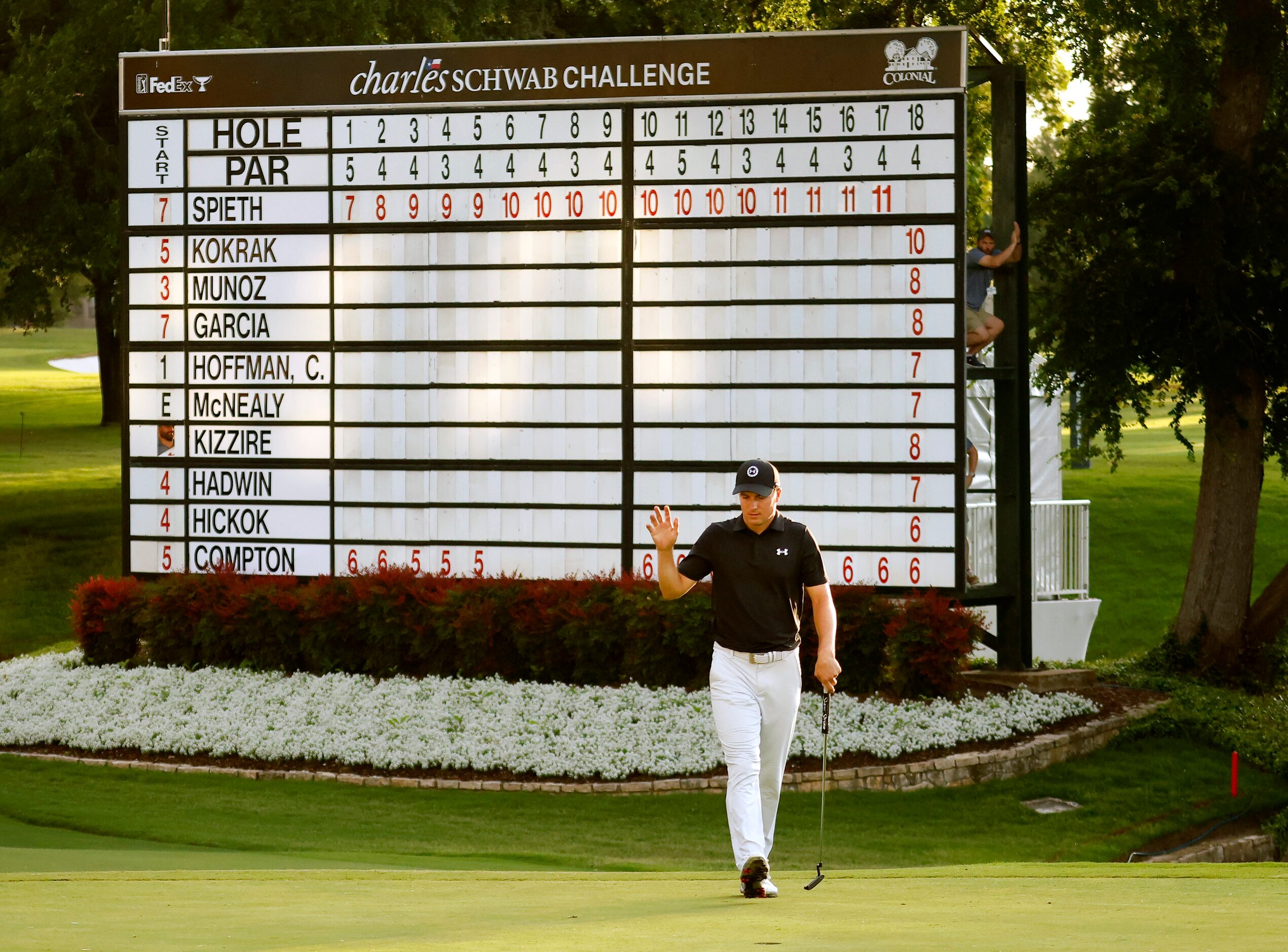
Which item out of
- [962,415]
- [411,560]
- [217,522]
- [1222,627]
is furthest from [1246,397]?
[217,522]

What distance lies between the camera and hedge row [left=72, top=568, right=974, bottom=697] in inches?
575

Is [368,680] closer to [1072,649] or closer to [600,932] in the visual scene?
[600,932]

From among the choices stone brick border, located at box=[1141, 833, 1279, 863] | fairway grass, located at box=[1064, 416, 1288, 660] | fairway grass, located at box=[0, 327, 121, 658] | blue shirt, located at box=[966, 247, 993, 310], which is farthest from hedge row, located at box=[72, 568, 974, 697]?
fairway grass, located at box=[1064, 416, 1288, 660]

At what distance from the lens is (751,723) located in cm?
804

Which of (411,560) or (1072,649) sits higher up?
A: (411,560)

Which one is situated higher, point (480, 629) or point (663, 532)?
point (663, 532)

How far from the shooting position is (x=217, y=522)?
53.8 feet

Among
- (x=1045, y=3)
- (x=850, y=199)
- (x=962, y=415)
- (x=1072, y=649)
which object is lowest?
(x=1072, y=649)

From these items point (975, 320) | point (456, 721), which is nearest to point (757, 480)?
point (456, 721)

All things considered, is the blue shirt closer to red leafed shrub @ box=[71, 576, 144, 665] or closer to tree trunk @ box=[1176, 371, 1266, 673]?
tree trunk @ box=[1176, 371, 1266, 673]

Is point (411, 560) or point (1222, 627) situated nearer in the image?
point (411, 560)

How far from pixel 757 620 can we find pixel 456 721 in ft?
22.8

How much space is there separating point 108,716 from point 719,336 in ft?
22.5

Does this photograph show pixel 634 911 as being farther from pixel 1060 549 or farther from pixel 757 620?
pixel 1060 549
